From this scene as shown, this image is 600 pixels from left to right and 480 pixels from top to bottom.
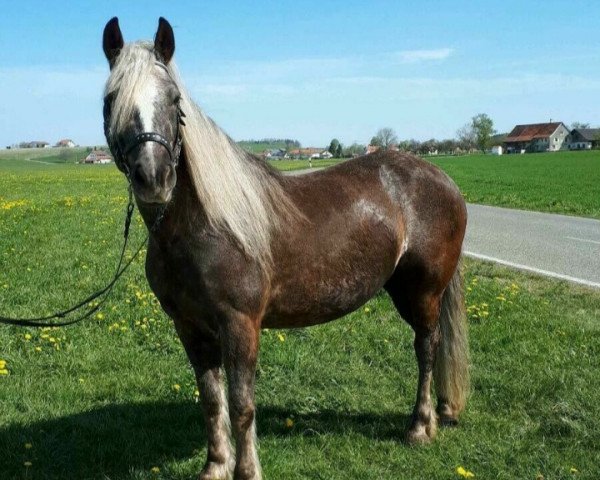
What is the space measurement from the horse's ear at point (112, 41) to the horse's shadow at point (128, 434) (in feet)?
8.66

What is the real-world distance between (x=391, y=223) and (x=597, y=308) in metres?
4.68

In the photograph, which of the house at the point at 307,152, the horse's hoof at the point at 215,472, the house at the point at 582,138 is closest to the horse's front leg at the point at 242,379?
the horse's hoof at the point at 215,472

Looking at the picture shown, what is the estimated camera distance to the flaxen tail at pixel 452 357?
4.96m

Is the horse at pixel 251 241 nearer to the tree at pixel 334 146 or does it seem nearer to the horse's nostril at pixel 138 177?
the horse's nostril at pixel 138 177

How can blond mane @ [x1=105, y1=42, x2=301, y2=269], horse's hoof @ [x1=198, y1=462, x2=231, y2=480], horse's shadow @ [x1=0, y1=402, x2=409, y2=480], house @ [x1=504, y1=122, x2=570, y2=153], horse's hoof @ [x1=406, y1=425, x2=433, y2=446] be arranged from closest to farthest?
1. blond mane @ [x1=105, y1=42, x2=301, y2=269]
2. horse's hoof @ [x1=198, y1=462, x2=231, y2=480]
3. horse's shadow @ [x1=0, y1=402, x2=409, y2=480]
4. horse's hoof @ [x1=406, y1=425, x2=433, y2=446]
5. house @ [x1=504, y1=122, x2=570, y2=153]

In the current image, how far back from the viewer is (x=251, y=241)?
3.61m

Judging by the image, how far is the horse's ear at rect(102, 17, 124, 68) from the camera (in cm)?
330

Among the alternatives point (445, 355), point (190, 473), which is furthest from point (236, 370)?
point (445, 355)

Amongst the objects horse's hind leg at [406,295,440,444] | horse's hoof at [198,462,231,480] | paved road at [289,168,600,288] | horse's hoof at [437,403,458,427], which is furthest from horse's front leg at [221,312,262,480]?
paved road at [289,168,600,288]

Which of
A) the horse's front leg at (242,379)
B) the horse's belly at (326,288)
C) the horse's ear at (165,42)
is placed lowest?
the horse's front leg at (242,379)

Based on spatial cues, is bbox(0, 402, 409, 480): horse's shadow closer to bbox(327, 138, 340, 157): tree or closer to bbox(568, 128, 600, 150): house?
bbox(327, 138, 340, 157): tree

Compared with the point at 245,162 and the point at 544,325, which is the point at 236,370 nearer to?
the point at 245,162

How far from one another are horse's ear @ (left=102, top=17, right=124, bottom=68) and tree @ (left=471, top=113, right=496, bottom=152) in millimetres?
158998

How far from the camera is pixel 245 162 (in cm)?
378
